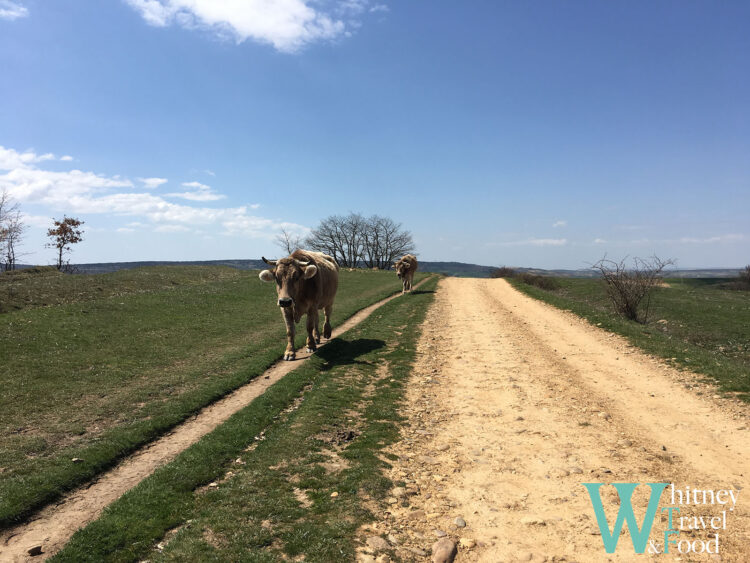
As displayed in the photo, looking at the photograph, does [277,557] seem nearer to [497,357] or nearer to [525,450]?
[525,450]

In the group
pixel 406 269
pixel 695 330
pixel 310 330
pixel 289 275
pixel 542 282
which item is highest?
pixel 406 269

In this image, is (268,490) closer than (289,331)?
Yes

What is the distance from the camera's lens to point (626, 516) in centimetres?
487

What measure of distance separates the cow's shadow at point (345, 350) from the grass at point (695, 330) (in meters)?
9.69

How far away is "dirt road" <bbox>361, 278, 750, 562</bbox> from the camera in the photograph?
4617mm

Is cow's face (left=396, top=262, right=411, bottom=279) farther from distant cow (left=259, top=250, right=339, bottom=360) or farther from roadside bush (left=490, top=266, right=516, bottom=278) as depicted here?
roadside bush (left=490, top=266, right=516, bottom=278)

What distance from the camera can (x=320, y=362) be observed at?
12977mm

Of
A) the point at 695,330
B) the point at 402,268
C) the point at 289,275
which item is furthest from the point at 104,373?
the point at 695,330

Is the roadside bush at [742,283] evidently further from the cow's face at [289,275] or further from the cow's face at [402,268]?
the cow's face at [289,275]

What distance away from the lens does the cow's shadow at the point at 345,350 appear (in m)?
13.0

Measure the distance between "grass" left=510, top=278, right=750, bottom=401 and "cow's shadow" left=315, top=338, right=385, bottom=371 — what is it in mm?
9695

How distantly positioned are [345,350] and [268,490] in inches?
355

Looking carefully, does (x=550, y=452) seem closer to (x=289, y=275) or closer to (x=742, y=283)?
(x=289, y=275)

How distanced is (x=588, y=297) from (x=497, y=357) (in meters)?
25.7
